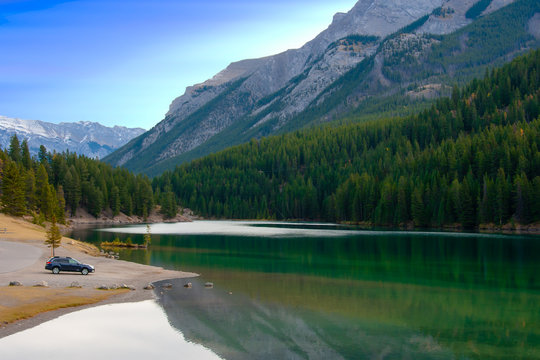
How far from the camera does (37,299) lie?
3653 cm

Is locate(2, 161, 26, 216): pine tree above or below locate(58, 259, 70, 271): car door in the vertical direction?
above

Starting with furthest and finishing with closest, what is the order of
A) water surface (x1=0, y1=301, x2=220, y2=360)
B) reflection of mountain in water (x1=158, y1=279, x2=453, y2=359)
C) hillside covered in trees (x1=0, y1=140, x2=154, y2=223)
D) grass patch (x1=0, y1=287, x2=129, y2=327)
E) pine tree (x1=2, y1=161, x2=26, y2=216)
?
hillside covered in trees (x1=0, y1=140, x2=154, y2=223), pine tree (x1=2, y1=161, x2=26, y2=216), grass patch (x1=0, y1=287, x2=129, y2=327), reflection of mountain in water (x1=158, y1=279, x2=453, y2=359), water surface (x1=0, y1=301, x2=220, y2=360)

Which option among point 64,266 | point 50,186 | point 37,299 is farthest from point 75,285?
point 50,186

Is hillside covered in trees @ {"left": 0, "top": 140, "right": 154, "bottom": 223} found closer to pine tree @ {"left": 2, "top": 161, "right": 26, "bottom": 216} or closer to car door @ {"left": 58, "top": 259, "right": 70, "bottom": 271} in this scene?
pine tree @ {"left": 2, "top": 161, "right": 26, "bottom": 216}

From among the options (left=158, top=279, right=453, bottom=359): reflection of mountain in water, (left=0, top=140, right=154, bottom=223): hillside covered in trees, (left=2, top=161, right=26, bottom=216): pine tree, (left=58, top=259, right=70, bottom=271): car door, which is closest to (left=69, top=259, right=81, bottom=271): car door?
(left=58, top=259, right=70, bottom=271): car door

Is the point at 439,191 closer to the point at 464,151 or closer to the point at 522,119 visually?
the point at 464,151

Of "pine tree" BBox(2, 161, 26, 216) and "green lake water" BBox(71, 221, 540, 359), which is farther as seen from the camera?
"pine tree" BBox(2, 161, 26, 216)

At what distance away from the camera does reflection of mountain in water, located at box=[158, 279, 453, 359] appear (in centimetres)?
2680

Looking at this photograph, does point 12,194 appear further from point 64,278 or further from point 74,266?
point 64,278

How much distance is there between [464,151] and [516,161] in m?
19.5

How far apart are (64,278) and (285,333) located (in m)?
27.7

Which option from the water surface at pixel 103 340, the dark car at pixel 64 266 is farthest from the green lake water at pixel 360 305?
the dark car at pixel 64 266

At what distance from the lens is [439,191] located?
147 meters

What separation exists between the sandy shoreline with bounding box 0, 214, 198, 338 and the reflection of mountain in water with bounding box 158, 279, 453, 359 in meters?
6.97
